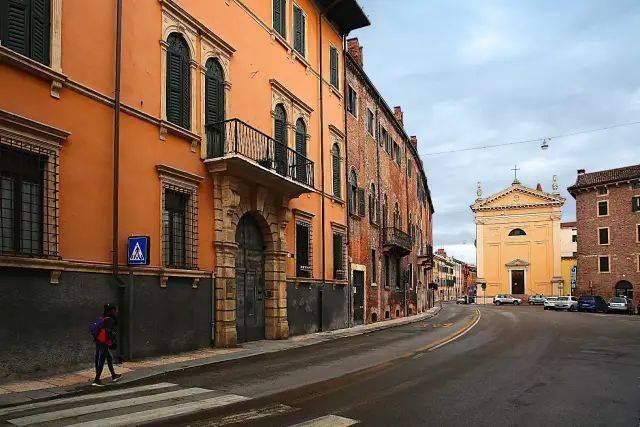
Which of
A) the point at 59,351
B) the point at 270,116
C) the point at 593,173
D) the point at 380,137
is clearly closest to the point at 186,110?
the point at 270,116

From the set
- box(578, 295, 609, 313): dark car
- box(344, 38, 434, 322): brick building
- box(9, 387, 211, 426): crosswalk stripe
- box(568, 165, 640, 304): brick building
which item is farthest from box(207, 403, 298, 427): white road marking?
box(568, 165, 640, 304): brick building

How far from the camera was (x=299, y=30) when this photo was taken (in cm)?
2294

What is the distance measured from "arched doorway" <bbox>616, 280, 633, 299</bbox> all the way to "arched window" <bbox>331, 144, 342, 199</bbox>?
45591 mm

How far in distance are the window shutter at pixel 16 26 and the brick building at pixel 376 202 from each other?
54.9 feet

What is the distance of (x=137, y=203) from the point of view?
13648mm

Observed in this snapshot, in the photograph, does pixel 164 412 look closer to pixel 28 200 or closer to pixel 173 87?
pixel 28 200

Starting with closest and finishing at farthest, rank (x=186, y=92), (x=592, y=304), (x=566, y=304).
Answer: (x=186, y=92) < (x=592, y=304) < (x=566, y=304)

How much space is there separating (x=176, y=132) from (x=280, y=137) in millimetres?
6349

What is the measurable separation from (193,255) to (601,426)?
35.1 ft

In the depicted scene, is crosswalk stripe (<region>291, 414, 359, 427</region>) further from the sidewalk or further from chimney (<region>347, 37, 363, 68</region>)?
chimney (<region>347, 37, 363, 68</region>)

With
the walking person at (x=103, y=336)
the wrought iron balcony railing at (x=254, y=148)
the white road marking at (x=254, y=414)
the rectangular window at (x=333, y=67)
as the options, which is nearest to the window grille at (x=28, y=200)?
the walking person at (x=103, y=336)

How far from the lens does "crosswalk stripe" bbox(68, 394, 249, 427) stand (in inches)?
286

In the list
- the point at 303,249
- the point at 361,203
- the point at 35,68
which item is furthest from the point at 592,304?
the point at 35,68

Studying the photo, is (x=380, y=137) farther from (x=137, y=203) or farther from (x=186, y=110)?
(x=137, y=203)
